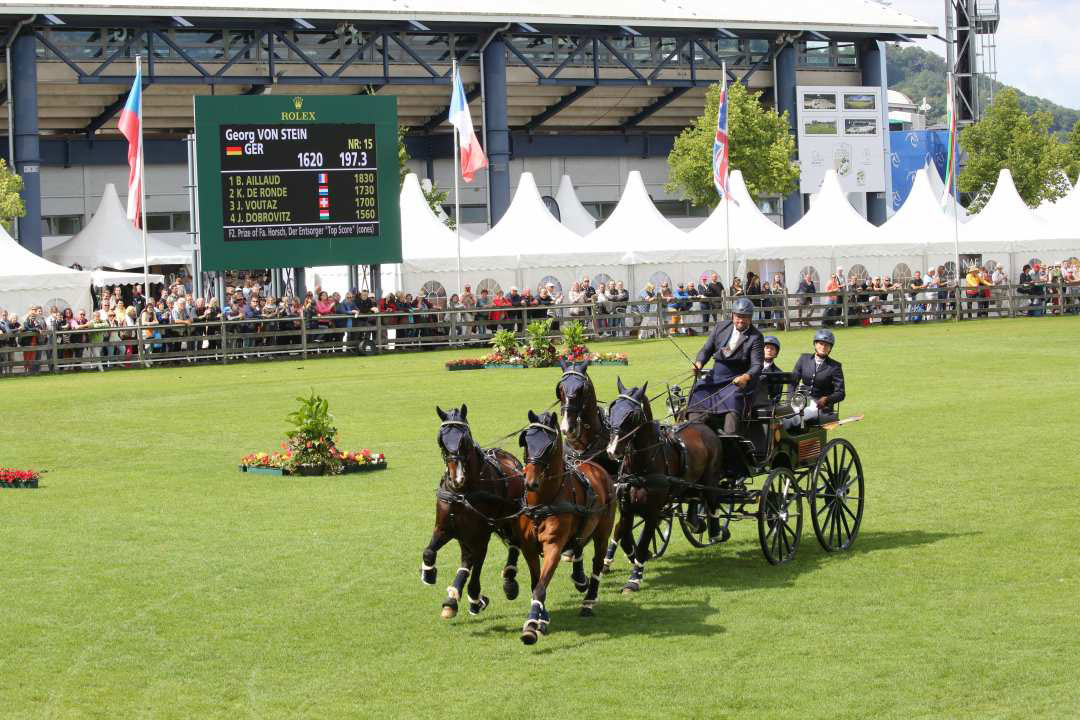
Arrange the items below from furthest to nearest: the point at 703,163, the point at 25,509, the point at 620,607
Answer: the point at 703,163 → the point at 25,509 → the point at 620,607

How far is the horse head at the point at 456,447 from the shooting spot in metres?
10.1

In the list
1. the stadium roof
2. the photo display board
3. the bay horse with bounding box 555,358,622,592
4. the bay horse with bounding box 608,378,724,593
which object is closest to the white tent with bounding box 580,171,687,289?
the stadium roof

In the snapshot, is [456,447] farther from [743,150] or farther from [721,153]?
[743,150]

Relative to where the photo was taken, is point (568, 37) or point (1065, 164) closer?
point (568, 37)

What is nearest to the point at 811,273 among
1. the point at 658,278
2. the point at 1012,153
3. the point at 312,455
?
the point at 658,278

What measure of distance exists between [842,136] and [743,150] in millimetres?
10312

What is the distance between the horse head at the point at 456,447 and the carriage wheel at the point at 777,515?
294 centimetres

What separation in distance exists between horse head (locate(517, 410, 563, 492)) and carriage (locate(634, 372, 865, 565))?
6.87 feet

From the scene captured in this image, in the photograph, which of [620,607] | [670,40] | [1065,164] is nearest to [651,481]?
[620,607]

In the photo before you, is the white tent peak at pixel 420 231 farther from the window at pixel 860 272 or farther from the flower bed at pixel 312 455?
the flower bed at pixel 312 455

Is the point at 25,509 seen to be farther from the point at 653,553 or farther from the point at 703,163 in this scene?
the point at 703,163

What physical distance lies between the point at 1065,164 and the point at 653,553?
65740 millimetres

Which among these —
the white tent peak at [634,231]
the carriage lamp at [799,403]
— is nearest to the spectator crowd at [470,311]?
the white tent peak at [634,231]

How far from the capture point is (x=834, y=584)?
1175 cm
